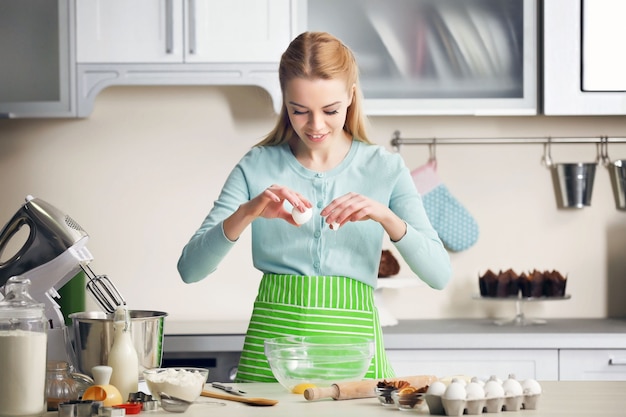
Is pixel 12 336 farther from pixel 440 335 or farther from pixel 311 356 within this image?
pixel 440 335

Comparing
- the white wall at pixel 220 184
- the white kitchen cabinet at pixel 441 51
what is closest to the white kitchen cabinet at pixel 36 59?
the white wall at pixel 220 184

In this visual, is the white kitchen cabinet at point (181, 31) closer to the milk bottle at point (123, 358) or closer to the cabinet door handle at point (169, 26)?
the cabinet door handle at point (169, 26)

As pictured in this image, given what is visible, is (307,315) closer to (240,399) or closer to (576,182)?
(240,399)

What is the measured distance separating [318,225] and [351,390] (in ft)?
1.60

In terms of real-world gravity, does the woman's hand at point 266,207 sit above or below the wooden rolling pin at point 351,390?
above

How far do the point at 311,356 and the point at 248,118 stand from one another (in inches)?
68.9

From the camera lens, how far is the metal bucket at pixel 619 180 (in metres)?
3.27

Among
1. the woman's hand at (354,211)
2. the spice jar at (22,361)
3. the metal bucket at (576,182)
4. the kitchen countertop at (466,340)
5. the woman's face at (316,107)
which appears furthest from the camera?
the metal bucket at (576,182)

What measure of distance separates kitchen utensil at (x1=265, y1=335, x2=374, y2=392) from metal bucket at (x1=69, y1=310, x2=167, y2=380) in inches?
7.8

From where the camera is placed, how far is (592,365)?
111 inches

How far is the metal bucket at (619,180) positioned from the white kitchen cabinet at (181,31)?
1.22 metres

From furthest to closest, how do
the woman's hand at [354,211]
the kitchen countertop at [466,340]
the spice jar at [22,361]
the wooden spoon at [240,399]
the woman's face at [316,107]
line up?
1. the kitchen countertop at [466,340]
2. the woman's face at [316,107]
3. the woman's hand at [354,211]
4. the wooden spoon at [240,399]
5. the spice jar at [22,361]

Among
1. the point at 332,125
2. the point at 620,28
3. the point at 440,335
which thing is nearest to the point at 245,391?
the point at 332,125

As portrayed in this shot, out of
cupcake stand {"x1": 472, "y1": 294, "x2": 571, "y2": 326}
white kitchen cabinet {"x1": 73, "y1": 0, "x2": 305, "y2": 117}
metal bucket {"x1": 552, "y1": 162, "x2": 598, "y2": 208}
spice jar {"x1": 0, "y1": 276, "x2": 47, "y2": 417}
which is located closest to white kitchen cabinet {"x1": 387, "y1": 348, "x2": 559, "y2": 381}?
cupcake stand {"x1": 472, "y1": 294, "x2": 571, "y2": 326}
